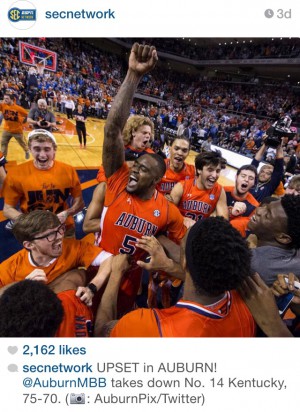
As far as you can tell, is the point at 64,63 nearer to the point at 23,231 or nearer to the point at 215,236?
the point at 23,231

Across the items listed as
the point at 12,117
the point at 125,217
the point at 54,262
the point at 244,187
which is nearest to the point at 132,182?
the point at 125,217

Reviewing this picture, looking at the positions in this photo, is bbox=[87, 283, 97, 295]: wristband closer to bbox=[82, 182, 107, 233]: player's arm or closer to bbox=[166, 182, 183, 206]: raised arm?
bbox=[82, 182, 107, 233]: player's arm

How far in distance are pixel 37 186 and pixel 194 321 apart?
5.15 ft

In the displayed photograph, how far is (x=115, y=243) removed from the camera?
5.12ft

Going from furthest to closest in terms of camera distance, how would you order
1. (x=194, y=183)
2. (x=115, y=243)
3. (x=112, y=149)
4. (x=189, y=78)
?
(x=189, y=78) < (x=194, y=183) < (x=115, y=243) < (x=112, y=149)

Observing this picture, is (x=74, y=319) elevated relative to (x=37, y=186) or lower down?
lower down

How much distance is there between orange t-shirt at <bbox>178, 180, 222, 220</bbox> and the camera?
7.28ft


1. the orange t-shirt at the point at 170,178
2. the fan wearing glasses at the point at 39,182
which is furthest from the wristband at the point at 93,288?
the orange t-shirt at the point at 170,178

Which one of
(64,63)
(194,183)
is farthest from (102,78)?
(194,183)
